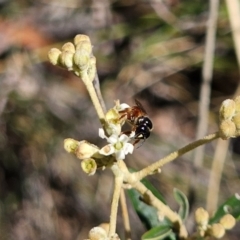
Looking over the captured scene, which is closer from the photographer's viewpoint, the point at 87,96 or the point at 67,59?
the point at 67,59

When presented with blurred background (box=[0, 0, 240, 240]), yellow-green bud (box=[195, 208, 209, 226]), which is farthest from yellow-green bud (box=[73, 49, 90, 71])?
blurred background (box=[0, 0, 240, 240])

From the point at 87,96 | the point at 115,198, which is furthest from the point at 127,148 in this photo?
the point at 87,96

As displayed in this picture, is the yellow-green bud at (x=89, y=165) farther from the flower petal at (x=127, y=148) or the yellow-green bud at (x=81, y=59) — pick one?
the yellow-green bud at (x=81, y=59)

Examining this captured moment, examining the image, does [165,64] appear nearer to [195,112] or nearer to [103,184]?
[195,112]

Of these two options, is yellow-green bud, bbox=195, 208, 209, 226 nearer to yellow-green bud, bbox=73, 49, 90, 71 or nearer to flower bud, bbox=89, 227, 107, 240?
flower bud, bbox=89, 227, 107, 240

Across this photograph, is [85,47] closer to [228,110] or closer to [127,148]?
[127,148]

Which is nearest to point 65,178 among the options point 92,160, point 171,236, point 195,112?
point 195,112

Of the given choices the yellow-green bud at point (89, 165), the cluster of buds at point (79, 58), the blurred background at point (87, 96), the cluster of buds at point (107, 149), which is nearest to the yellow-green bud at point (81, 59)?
the cluster of buds at point (79, 58)
